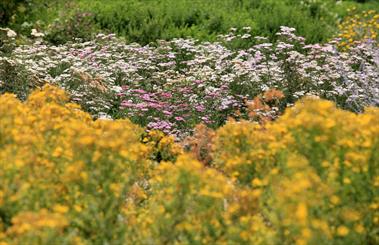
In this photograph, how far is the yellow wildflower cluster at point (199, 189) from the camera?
3.46 metres

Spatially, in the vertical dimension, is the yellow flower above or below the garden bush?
above

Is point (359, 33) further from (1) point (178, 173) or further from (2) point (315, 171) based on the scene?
(1) point (178, 173)

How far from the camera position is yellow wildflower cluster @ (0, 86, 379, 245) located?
11.4 ft

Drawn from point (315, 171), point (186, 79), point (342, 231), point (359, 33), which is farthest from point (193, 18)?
point (342, 231)

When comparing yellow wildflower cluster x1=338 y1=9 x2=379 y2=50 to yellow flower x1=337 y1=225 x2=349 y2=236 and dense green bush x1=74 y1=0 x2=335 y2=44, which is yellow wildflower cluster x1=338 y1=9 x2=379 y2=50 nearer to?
dense green bush x1=74 y1=0 x2=335 y2=44

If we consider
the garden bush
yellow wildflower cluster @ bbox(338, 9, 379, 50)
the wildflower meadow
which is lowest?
yellow wildflower cluster @ bbox(338, 9, 379, 50)

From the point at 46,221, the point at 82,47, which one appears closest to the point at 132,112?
the point at 82,47

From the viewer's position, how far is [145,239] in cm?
363

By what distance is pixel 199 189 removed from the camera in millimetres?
3619

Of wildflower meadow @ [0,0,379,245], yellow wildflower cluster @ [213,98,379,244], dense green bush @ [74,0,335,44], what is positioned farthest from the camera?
dense green bush @ [74,0,335,44]

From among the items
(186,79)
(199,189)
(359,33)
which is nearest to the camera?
(199,189)

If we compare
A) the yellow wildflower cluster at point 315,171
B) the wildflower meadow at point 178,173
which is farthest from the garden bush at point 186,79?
the yellow wildflower cluster at point 315,171

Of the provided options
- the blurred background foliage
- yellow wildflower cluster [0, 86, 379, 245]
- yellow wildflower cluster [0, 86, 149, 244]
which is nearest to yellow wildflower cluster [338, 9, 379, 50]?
the blurred background foliage

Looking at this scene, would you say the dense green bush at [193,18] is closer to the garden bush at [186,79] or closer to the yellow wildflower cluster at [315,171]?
the garden bush at [186,79]
